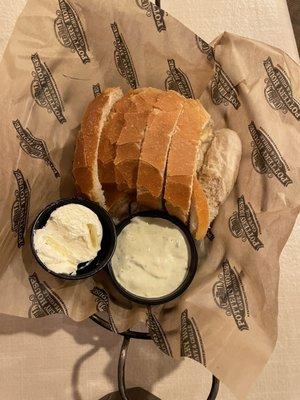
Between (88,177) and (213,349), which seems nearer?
(213,349)

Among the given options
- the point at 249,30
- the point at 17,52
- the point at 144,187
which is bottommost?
the point at 144,187

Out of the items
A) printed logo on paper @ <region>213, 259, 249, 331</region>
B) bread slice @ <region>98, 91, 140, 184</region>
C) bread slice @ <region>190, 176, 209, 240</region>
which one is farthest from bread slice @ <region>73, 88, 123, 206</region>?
printed logo on paper @ <region>213, 259, 249, 331</region>

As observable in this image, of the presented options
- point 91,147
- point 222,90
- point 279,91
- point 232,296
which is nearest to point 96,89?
point 91,147

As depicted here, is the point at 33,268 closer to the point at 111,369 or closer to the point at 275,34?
the point at 111,369

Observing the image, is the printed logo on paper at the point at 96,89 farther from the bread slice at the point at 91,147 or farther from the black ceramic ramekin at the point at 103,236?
the black ceramic ramekin at the point at 103,236

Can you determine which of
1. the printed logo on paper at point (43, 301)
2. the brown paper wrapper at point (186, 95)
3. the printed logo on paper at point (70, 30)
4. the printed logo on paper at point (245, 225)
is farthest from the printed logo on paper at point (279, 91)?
the printed logo on paper at point (43, 301)

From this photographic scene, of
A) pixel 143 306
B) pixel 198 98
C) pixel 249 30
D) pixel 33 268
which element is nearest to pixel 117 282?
pixel 143 306

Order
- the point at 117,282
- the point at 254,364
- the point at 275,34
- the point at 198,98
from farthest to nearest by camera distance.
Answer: the point at 275,34 < the point at 198,98 < the point at 117,282 < the point at 254,364

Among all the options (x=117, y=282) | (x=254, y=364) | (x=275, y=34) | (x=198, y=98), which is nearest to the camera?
(x=254, y=364)
